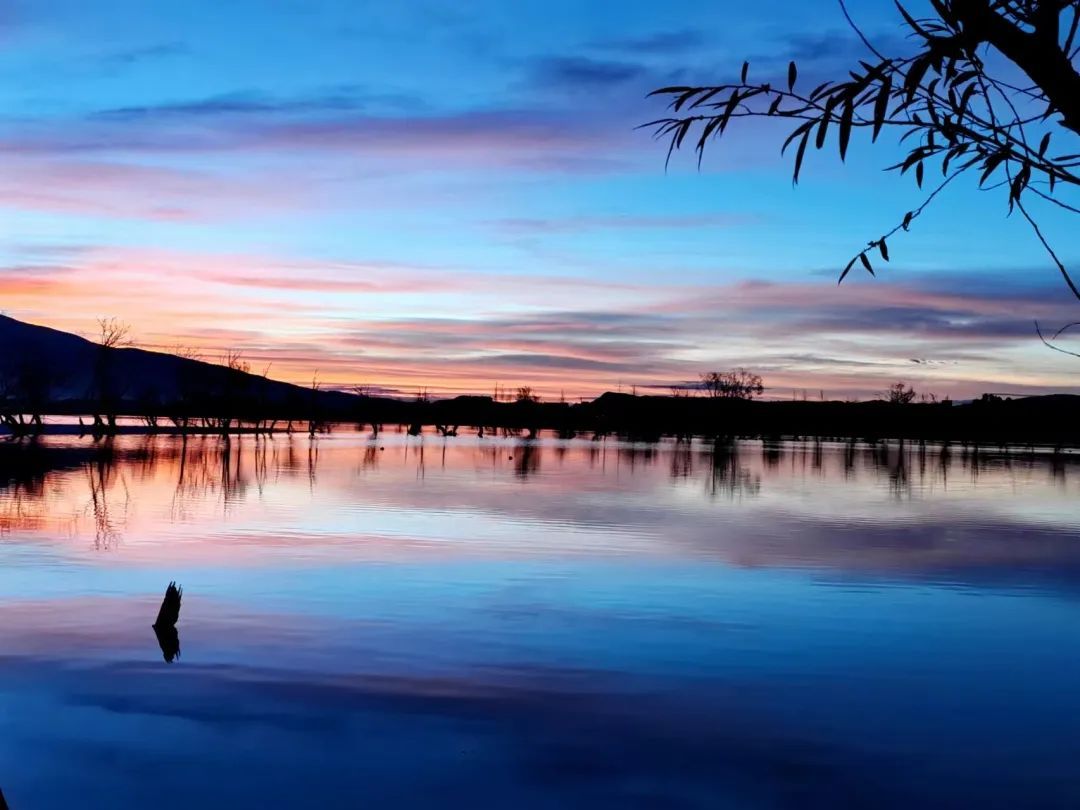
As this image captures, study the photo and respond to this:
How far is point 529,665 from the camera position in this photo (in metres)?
10.7

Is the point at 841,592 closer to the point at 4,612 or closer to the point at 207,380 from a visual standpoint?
the point at 4,612

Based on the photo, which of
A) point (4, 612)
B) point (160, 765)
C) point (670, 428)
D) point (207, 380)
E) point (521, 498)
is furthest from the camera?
point (670, 428)

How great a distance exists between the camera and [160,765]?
754 cm

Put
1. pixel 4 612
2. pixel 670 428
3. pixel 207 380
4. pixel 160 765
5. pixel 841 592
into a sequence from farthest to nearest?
pixel 670 428
pixel 207 380
pixel 841 592
pixel 4 612
pixel 160 765

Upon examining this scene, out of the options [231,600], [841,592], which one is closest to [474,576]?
[231,600]

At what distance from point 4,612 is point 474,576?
6.39 metres

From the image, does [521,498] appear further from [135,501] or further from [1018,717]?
[1018,717]

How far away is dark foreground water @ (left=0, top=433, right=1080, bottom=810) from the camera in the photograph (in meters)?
7.56

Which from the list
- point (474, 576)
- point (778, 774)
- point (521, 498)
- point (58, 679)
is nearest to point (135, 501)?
point (521, 498)

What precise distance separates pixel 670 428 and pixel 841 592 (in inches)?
6869

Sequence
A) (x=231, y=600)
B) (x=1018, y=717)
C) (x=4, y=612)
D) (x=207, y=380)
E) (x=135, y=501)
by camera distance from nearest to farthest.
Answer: (x=1018, y=717)
(x=4, y=612)
(x=231, y=600)
(x=135, y=501)
(x=207, y=380)

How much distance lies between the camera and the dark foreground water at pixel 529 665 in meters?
7.56

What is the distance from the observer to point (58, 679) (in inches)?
376

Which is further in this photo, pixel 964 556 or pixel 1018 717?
pixel 964 556
